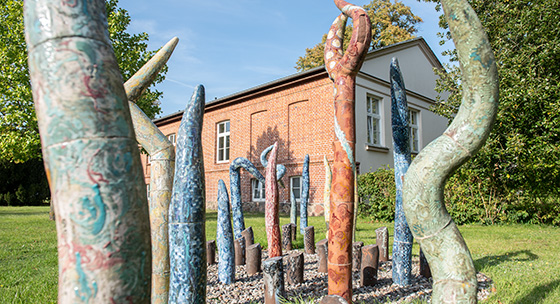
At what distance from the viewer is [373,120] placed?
16500 mm

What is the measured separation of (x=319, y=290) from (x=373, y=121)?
45.0ft

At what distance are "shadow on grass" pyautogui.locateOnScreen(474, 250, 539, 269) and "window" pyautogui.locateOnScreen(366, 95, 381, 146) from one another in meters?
10.1

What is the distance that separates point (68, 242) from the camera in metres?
0.93

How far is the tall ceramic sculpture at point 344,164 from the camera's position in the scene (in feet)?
8.68

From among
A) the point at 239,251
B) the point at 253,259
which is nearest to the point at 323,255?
the point at 253,259

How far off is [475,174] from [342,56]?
10.2m

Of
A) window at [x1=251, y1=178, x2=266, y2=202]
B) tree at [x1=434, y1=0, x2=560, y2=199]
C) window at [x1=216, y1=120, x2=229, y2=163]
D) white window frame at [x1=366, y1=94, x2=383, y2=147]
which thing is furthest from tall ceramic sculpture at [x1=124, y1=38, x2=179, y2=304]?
window at [x1=216, y1=120, x2=229, y2=163]

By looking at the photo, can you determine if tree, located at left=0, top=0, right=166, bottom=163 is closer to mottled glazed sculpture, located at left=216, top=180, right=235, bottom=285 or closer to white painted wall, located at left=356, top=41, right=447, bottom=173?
mottled glazed sculpture, located at left=216, top=180, right=235, bottom=285

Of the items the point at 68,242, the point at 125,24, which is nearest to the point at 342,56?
the point at 68,242

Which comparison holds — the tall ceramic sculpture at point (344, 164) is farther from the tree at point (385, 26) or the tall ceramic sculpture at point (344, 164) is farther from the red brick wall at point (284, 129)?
the tree at point (385, 26)

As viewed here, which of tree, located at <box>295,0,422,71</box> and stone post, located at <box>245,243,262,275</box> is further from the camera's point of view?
tree, located at <box>295,0,422,71</box>

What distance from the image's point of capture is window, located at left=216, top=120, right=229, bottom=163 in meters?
20.5

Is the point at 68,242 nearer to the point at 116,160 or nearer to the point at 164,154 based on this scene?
the point at 116,160

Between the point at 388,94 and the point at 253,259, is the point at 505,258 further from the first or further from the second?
the point at 388,94
